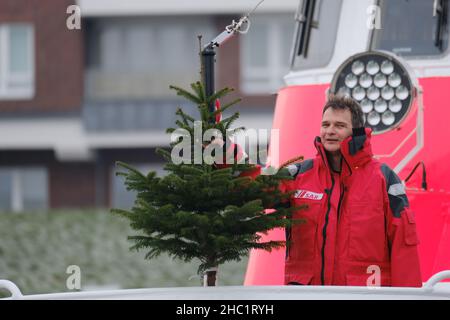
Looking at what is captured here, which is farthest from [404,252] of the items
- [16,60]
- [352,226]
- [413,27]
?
[16,60]

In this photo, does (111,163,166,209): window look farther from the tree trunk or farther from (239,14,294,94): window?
the tree trunk

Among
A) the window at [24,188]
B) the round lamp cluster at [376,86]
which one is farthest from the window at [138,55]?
the round lamp cluster at [376,86]

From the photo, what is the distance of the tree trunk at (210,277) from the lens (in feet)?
21.5

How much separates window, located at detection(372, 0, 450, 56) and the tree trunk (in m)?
3.09

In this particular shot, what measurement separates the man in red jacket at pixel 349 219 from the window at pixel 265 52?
33568 millimetres

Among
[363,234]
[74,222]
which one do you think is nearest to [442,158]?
[363,234]

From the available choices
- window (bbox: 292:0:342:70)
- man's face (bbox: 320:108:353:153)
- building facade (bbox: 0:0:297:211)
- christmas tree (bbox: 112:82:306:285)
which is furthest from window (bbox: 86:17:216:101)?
christmas tree (bbox: 112:82:306:285)

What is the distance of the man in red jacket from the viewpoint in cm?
710

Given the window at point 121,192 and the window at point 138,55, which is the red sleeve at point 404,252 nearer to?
the window at point 121,192

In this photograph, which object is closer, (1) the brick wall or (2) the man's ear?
(2) the man's ear

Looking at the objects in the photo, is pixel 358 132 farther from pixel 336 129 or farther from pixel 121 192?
pixel 121 192

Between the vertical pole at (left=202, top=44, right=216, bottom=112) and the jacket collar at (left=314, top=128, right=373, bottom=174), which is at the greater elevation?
the vertical pole at (left=202, top=44, right=216, bottom=112)

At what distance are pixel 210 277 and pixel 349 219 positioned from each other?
0.88 m

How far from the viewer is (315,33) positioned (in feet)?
31.9
